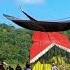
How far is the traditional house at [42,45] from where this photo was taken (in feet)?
90.7

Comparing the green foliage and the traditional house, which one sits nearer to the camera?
the green foliage

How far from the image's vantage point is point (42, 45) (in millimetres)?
29078

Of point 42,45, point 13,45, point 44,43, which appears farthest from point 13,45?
point 44,43

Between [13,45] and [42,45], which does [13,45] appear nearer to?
[13,45]

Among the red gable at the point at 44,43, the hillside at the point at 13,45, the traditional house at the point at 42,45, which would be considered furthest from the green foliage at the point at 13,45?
the red gable at the point at 44,43

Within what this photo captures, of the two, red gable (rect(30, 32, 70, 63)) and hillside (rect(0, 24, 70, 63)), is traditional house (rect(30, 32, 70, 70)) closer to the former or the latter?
red gable (rect(30, 32, 70, 63))

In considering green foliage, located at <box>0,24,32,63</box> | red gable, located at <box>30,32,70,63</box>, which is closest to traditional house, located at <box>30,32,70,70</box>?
red gable, located at <box>30,32,70,63</box>

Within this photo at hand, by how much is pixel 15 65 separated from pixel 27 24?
10845 mm

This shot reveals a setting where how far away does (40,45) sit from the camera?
29484 mm

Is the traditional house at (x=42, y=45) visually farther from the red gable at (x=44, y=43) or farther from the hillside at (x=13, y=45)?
the hillside at (x=13, y=45)

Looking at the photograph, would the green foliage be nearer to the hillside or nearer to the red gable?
the hillside

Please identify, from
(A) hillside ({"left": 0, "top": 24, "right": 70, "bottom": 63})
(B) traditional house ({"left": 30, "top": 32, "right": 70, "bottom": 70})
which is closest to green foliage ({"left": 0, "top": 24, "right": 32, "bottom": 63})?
(A) hillside ({"left": 0, "top": 24, "right": 70, "bottom": 63})

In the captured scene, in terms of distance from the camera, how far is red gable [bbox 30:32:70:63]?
27.7m

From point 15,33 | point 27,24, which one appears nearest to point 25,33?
point 15,33
